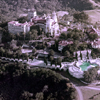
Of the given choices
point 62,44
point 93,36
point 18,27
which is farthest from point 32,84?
point 93,36

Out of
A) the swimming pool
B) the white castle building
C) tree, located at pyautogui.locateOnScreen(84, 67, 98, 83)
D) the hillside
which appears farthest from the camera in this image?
the hillside

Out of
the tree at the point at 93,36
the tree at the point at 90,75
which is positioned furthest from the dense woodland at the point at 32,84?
the tree at the point at 93,36

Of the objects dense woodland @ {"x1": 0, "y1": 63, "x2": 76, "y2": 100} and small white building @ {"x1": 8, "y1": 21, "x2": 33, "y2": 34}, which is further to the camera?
small white building @ {"x1": 8, "y1": 21, "x2": 33, "y2": 34}

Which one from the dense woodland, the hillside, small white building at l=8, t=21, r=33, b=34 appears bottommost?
the dense woodland

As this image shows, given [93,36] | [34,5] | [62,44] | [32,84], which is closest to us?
[32,84]

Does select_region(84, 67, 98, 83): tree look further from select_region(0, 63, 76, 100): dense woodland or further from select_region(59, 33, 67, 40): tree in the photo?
select_region(59, 33, 67, 40): tree

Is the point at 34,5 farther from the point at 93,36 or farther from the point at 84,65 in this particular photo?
the point at 84,65

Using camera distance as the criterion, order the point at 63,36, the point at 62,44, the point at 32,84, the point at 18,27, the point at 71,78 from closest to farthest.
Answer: the point at 71,78 < the point at 32,84 < the point at 62,44 < the point at 63,36 < the point at 18,27

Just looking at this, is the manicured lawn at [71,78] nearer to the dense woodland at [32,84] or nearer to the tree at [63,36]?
the dense woodland at [32,84]

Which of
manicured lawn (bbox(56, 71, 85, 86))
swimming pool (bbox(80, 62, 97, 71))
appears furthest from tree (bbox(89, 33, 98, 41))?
manicured lawn (bbox(56, 71, 85, 86))

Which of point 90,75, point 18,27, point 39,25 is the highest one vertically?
point 39,25
